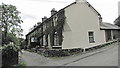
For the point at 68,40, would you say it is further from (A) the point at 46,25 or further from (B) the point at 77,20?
(A) the point at 46,25

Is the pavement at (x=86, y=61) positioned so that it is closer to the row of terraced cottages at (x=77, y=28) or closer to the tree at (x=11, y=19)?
the row of terraced cottages at (x=77, y=28)

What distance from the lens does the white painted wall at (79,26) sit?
29.2 meters

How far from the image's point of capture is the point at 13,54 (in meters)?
15.9

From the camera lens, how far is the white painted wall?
95.8 ft

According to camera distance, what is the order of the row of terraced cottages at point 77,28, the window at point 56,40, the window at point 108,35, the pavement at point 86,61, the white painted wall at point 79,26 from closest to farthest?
the pavement at point 86,61 < the white painted wall at point 79,26 < the row of terraced cottages at point 77,28 < the window at point 56,40 < the window at point 108,35

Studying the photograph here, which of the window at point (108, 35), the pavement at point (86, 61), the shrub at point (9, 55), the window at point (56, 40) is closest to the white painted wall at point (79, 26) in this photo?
the window at point (108, 35)

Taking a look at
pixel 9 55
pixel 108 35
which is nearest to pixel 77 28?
pixel 108 35

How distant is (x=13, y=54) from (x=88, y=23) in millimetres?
17103

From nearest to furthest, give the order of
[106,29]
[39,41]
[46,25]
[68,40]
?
1. [68,40]
2. [106,29]
3. [46,25]
4. [39,41]

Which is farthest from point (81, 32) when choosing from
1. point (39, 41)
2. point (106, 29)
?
point (39, 41)

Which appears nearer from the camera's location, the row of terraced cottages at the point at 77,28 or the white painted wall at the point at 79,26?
the white painted wall at the point at 79,26

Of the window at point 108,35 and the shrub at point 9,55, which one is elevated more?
the window at point 108,35

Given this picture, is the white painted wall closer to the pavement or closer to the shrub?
the pavement

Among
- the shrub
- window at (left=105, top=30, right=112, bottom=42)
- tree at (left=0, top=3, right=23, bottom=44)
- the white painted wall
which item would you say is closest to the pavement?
the shrub
